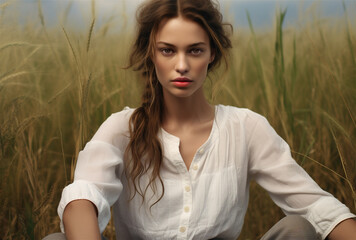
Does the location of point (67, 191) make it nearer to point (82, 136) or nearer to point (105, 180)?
point (105, 180)

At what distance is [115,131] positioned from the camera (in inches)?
67.2

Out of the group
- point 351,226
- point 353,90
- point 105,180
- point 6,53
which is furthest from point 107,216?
point 353,90

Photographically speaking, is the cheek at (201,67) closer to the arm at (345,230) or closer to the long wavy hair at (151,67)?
the long wavy hair at (151,67)

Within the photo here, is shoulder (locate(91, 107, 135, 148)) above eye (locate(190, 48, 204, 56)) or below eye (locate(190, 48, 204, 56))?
below

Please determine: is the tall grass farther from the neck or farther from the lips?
the lips

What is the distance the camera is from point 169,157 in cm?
169

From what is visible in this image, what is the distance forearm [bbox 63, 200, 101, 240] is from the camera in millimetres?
Answer: 1446

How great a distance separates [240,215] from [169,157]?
311 millimetres

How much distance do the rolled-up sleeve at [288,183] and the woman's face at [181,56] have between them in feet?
0.96

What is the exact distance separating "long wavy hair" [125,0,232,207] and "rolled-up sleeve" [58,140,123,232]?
0.06 meters

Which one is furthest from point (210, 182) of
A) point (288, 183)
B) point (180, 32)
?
point (180, 32)

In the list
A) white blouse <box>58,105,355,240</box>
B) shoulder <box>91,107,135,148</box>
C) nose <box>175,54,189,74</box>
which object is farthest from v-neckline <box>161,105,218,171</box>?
nose <box>175,54,189,74</box>

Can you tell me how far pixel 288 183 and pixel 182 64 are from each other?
1.67 ft

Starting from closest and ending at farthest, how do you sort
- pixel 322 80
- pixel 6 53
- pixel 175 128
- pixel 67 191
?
pixel 67 191 < pixel 175 128 < pixel 6 53 < pixel 322 80
